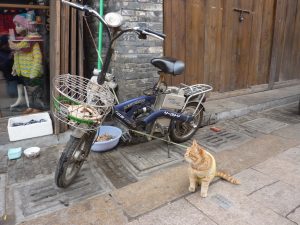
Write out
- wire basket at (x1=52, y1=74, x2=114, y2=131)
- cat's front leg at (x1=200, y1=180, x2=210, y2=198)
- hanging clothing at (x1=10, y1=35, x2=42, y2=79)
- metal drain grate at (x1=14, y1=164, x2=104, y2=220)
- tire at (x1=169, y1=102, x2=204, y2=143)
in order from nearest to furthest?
wire basket at (x1=52, y1=74, x2=114, y2=131)
metal drain grate at (x1=14, y1=164, x2=104, y2=220)
cat's front leg at (x1=200, y1=180, x2=210, y2=198)
tire at (x1=169, y1=102, x2=204, y2=143)
hanging clothing at (x1=10, y1=35, x2=42, y2=79)

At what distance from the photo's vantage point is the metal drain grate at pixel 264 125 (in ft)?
14.4

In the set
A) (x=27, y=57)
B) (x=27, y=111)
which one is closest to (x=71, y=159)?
(x=27, y=111)

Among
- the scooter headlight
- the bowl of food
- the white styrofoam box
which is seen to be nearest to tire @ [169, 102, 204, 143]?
the bowl of food

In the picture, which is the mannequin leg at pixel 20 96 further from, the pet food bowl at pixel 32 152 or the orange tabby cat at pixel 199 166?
the orange tabby cat at pixel 199 166

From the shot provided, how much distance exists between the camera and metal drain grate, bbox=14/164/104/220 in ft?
7.93

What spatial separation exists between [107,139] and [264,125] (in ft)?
9.00

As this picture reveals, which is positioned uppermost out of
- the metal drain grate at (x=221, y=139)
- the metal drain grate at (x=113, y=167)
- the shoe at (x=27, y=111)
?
the shoe at (x=27, y=111)

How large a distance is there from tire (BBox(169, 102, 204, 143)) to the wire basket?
131cm

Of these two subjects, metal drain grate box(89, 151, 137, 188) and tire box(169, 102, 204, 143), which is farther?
tire box(169, 102, 204, 143)

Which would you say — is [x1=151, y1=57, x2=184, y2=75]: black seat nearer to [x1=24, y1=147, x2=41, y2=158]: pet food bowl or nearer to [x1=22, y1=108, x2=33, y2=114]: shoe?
[x1=24, y1=147, x2=41, y2=158]: pet food bowl

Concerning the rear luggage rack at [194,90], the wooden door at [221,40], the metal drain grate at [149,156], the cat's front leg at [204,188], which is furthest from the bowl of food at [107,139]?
the wooden door at [221,40]

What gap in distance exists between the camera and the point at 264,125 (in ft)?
15.0

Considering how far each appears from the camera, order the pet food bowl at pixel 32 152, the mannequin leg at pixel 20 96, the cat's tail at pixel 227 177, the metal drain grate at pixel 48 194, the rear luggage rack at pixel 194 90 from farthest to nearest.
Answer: the mannequin leg at pixel 20 96
the rear luggage rack at pixel 194 90
the pet food bowl at pixel 32 152
the cat's tail at pixel 227 177
the metal drain grate at pixel 48 194

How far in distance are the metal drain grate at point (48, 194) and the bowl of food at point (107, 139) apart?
0.50 m
